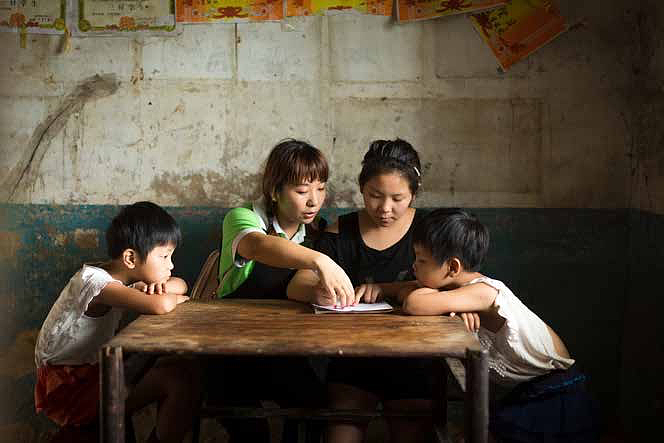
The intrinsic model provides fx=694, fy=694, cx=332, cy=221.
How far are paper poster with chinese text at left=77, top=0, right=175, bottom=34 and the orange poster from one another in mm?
1436

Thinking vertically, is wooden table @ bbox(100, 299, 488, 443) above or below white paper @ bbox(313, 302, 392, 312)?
below

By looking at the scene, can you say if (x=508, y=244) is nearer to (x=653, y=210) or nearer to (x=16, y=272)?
(x=653, y=210)

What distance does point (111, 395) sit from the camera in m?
1.86

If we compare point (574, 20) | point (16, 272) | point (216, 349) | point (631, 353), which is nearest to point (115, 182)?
point (16, 272)

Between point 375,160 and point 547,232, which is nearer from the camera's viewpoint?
point 375,160

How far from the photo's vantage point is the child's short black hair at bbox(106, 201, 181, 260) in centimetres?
235

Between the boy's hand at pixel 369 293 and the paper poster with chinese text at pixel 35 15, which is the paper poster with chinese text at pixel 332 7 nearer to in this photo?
the paper poster with chinese text at pixel 35 15

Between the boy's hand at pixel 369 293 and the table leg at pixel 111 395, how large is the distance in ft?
2.71

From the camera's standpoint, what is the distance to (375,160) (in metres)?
2.56

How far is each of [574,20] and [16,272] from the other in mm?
2909

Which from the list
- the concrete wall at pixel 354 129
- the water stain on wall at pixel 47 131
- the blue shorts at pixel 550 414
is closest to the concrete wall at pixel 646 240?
the concrete wall at pixel 354 129

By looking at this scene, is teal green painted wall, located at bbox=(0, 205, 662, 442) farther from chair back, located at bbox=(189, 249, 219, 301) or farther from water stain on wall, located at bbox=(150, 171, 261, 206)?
chair back, located at bbox=(189, 249, 219, 301)

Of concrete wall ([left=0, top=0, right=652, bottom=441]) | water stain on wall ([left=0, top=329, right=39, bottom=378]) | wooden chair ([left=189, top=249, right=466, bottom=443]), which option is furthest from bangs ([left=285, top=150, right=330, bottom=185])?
water stain on wall ([left=0, top=329, right=39, bottom=378])

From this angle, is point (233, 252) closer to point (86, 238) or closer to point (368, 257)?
point (368, 257)
